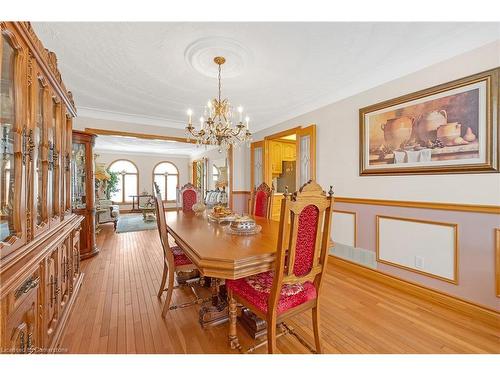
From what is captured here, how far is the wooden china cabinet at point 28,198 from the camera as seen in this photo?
3.34ft

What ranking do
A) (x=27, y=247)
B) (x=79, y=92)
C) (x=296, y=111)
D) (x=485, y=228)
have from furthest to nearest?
(x=296, y=111) → (x=79, y=92) → (x=485, y=228) → (x=27, y=247)

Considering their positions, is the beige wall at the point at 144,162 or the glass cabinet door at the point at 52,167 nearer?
the glass cabinet door at the point at 52,167

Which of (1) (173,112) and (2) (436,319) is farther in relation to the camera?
(1) (173,112)

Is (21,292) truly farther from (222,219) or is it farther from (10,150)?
(222,219)

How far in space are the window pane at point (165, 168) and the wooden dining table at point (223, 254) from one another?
8.63 m

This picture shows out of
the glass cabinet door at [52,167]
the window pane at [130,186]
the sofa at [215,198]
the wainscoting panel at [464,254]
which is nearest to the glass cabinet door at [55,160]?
the glass cabinet door at [52,167]

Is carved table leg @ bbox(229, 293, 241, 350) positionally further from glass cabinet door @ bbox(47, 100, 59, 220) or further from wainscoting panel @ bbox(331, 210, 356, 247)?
wainscoting panel @ bbox(331, 210, 356, 247)

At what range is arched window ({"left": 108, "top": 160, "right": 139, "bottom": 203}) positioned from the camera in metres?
9.18

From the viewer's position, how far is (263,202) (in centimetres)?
287

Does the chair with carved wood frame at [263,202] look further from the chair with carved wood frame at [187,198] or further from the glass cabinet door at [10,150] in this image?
the glass cabinet door at [10,150]
